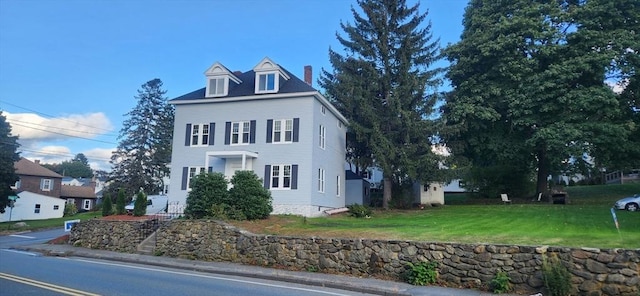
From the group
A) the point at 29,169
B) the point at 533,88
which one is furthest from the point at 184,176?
the point at 29,169

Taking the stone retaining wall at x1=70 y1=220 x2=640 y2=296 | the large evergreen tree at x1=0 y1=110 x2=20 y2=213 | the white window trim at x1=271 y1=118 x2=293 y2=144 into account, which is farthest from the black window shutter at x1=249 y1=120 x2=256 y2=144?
the large evergreen tree at x1=0 y1=110 x2=20 y2=213

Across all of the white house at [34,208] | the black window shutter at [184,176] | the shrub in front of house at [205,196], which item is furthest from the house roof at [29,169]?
the shrub in front of house at [205,196]

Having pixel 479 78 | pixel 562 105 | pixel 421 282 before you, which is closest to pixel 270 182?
pixel 421 282

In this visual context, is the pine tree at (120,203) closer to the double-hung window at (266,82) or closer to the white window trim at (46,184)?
the double-hung window at (266,82)

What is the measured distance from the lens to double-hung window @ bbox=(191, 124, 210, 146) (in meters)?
26.4

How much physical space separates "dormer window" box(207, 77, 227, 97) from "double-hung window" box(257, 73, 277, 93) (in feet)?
8.33

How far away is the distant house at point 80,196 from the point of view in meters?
60.2

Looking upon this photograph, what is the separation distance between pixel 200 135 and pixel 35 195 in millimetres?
34268

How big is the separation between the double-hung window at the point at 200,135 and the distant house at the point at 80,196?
141 feet

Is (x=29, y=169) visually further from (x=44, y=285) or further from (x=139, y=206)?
(x=44, y=285)

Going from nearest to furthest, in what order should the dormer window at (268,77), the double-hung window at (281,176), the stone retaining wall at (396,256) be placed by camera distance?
the stone retaining wall at (396,256), the double-hung window at (281,176), the dormer window at (268,77)

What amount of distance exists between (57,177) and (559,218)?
5864 cm

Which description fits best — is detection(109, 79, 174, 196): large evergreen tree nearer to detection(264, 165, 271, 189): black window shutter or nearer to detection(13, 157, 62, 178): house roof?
detection(13, 157, 62, 178): house roof

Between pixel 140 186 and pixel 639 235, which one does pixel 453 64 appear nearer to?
pixel 639 235
